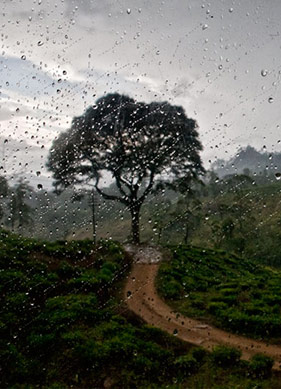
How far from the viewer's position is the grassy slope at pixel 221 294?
10805 millimetres

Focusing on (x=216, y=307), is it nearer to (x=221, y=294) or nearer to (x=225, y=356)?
(x=221, y=294)

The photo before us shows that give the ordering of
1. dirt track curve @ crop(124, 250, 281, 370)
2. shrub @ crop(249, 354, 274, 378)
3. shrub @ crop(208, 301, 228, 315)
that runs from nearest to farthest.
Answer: shrub @ crop(249, 354, 274, 378) < dirt track curve @ crop(124, 250, 281, 370) < shrub @ crop(208, 301, 228, 315)

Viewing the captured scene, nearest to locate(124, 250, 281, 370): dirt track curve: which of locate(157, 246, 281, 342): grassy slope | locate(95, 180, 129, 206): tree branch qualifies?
locate(157, 246, 281, 342): grassy slope

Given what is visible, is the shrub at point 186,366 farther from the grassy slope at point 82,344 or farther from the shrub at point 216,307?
the shrub at point 216,307

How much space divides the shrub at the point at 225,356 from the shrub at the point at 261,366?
1.25 ft

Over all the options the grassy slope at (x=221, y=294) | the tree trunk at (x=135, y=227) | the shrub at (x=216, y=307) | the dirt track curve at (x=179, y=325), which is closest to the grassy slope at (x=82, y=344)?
the dirt track curve at (x=179, y=325)

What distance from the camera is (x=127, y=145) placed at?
2019 cm

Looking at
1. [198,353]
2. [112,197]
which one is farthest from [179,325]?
[112,197]

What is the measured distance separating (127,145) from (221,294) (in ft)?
33.2

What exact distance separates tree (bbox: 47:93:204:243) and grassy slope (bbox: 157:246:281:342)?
4989 millimetres

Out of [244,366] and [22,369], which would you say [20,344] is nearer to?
[22,369]

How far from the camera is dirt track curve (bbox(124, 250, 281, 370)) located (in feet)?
31.0

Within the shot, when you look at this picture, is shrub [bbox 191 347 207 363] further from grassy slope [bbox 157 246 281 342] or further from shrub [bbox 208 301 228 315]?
shrub [bbox 208 301 228 315]

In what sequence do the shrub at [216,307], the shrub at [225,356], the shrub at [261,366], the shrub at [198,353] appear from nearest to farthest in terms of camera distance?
1. the shrub at [261,366]
2. the shrub at [225,356]
3. the shrub at [198,353]
4. the shrub at [216,307]
